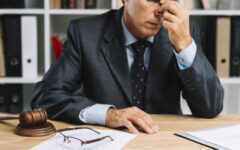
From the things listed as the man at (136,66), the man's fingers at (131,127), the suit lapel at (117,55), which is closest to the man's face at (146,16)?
the man at (136,66)

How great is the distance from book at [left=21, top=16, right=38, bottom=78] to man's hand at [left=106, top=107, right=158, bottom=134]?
3.70 feet

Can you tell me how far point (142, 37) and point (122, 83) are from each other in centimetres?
25

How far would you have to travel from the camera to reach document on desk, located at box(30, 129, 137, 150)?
2.75ft

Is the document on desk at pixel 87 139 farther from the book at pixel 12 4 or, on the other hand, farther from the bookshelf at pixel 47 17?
the book at pixel 12 4

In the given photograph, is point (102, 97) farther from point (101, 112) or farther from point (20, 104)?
point (20, 104)

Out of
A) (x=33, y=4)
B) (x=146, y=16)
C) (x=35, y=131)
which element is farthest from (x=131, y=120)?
(x=33, y=4)

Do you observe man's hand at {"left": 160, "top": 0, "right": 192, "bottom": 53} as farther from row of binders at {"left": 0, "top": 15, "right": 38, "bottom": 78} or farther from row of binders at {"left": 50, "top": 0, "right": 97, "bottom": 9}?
row of binders at {"left": 0, "top": 15, "right": 38, "bottom": 78}

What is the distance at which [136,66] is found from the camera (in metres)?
1.45

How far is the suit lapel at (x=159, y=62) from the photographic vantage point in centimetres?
143

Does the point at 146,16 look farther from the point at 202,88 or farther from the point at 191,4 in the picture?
the point at 191,4

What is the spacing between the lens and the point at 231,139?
0.91 metres

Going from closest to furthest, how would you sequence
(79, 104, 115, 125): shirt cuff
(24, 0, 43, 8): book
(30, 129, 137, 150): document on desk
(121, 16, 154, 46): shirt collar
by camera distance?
(30, 129, 137, 150): document on desk → (79, 104, 115, 125): shirt cuff → (121, 16, 154, 46): shirt collar → (24, 0, 43, 8): book

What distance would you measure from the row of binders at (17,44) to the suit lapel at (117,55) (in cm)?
70

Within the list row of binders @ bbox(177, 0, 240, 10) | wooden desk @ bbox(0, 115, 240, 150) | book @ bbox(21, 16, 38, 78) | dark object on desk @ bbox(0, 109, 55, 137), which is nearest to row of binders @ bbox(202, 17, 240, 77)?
row of binders @ bbox(177, 0, 240, 10)
